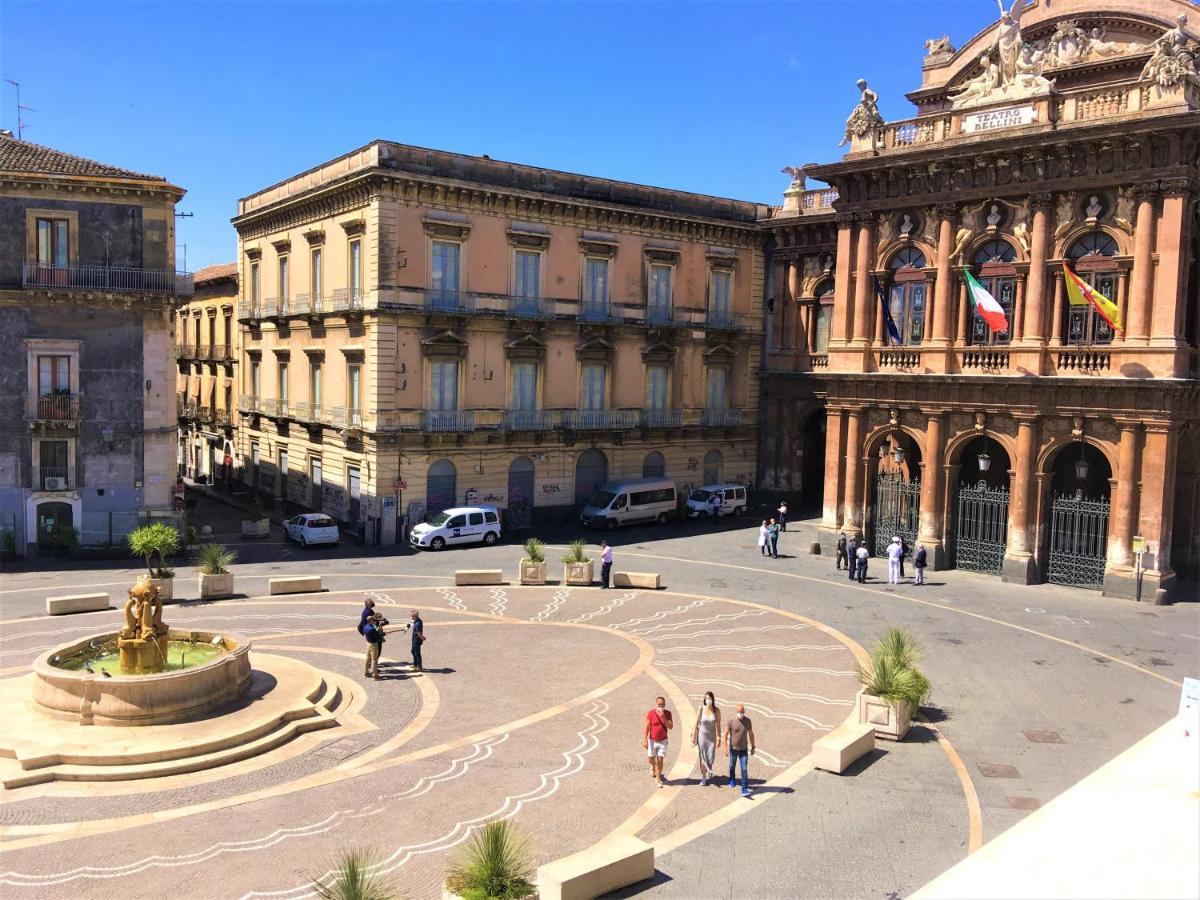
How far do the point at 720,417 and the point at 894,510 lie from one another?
13056mm

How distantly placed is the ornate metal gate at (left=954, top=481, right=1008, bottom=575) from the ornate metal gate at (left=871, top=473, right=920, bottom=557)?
5.11 ft

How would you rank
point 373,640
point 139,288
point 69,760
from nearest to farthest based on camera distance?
1. point 69,760
2. point 373,640
3. point 139,288

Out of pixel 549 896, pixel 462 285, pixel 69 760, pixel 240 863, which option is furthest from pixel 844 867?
pixel 462 285

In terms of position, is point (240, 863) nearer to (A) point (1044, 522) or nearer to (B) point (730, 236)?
(A) point (1044, 522)

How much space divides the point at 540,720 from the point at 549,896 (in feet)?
23.4

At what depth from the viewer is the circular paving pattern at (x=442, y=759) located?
42.1 ft

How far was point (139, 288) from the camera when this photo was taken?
3400 cm

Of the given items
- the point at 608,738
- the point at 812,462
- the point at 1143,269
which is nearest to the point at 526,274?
the point at 812,462

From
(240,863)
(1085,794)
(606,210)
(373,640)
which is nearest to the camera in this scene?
(1085,794)

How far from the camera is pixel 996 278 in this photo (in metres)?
33.2

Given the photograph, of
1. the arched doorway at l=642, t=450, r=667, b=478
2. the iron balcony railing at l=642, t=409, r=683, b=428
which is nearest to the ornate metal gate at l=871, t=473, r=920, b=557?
the iron balcony railing at l=642, t=409, r=683, b=428

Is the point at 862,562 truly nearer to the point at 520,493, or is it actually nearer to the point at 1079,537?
the point at 1079,537

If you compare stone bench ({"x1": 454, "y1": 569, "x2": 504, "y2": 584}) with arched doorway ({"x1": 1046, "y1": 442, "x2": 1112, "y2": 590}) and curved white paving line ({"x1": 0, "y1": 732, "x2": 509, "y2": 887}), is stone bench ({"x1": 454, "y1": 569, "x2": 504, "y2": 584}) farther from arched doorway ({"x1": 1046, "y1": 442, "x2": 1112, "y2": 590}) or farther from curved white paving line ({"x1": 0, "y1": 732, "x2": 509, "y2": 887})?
arched doorway ({"x1": 1046, "y1": 442, "x2": 1112, "y2": 590})

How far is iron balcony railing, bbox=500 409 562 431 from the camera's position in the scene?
132 ft
